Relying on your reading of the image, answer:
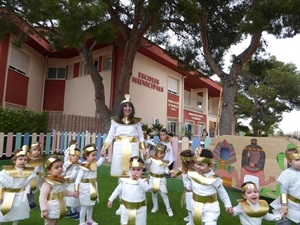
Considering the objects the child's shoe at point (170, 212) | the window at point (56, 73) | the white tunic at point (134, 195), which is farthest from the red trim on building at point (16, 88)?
the white tunic at point (134, 195)

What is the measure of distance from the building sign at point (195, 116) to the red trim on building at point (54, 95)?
1009 centimetres

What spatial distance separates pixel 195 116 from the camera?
24.9m

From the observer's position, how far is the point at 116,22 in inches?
443

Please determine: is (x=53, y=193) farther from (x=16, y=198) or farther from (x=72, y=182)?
(x=72, y=182)

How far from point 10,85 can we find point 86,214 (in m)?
12.4

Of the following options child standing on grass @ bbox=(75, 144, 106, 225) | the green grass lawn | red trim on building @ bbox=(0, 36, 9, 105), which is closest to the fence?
red trim on building @ bbox=(0, 36, 9, 105)

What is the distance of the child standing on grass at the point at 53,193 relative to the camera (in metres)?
3.28

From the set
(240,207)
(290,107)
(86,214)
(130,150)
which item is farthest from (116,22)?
(290,107)

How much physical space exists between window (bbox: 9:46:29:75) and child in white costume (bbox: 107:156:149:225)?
1366cm

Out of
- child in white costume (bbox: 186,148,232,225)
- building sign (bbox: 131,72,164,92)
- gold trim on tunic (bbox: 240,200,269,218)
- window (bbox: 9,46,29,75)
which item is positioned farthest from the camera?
building sign (bbox: 131,72,164,92)

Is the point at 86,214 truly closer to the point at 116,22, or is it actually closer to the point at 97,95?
the point at 97,95

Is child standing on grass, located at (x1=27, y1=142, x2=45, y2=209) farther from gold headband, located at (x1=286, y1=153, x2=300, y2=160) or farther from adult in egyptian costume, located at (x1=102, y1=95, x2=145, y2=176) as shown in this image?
gold headband, located at (x1=286, y1=153, x2=300, y2=160)

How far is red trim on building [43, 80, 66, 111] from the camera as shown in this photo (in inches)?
687

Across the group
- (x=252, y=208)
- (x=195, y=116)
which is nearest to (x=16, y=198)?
(x=252, y=208)
